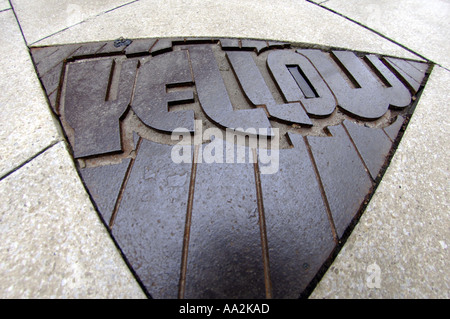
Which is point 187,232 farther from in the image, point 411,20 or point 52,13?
point 411,20

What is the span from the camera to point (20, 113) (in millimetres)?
1275

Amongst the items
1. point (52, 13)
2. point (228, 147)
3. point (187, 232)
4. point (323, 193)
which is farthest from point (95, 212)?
point (52, 13)

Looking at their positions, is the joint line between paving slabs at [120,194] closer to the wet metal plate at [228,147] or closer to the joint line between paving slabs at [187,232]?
the wet metal plate at [228,147]

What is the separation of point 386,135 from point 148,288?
141 cm

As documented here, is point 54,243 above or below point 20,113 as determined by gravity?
below

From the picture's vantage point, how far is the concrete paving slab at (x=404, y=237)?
0.85m

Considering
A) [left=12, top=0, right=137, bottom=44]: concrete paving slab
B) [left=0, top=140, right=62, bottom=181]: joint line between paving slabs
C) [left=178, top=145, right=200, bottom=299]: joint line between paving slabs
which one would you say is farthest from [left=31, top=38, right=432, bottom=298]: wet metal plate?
[left=12, top=0, right=137, bottom=44]: concrete paving slab

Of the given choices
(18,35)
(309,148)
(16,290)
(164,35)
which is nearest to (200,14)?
(164,35)

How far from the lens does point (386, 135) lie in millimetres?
1269

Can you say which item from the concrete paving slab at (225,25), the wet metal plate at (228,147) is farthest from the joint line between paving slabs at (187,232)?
the concrete paving slab at (225,25)

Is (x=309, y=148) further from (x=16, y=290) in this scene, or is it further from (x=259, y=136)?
(x=16, y=290)

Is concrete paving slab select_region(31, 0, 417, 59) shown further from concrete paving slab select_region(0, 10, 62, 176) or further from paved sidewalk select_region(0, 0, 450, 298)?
concrete paving slab select_region(0, 10, 62, 176)

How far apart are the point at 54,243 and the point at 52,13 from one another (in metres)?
2.21
